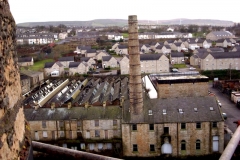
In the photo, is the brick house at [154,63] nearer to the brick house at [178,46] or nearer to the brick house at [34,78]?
the brick house at [34,78]

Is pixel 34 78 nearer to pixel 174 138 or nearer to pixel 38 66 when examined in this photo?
pixel 38 66

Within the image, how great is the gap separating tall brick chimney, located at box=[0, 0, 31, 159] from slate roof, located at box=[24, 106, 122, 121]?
18438 millimetres

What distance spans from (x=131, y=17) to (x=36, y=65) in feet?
156

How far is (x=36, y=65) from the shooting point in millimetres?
64688

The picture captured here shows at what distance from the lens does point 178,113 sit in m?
22.1

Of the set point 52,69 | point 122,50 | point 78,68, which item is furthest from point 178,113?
point 122,50

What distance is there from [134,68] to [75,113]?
6521mm

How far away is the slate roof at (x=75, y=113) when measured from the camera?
23.1 m

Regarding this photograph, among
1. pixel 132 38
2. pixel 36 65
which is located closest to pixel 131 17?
pixel 132 38

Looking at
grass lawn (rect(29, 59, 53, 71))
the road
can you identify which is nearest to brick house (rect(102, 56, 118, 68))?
grass lawn (rect(29, 59, 53, 71))

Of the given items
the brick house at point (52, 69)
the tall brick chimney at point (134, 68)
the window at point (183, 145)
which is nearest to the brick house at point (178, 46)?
the brick house at point (52, 69)

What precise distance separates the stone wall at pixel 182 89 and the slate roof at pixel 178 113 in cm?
235

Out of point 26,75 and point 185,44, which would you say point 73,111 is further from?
point 185,44

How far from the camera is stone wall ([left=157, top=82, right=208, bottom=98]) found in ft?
83.8
